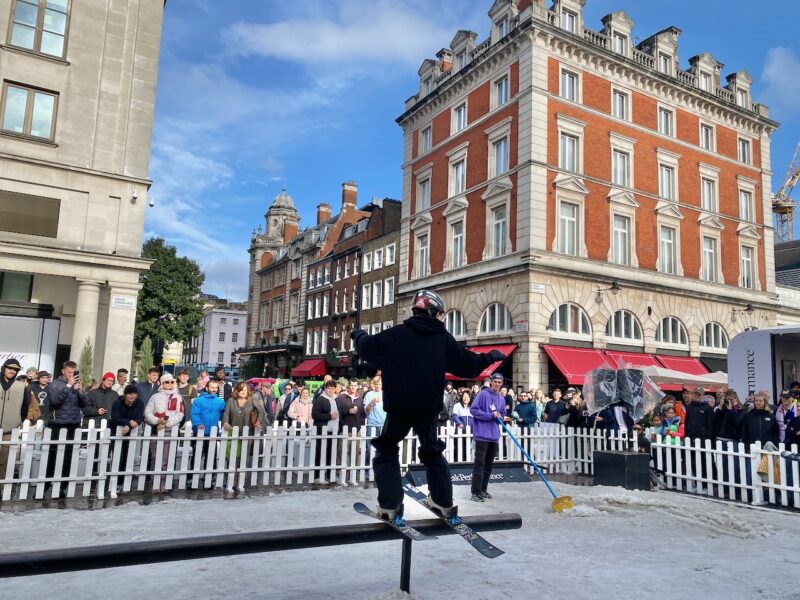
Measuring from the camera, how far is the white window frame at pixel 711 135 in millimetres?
32750

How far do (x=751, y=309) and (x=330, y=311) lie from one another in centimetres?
2975

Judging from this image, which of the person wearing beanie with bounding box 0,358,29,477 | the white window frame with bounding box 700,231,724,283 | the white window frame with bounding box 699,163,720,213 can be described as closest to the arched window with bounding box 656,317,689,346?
the white window frame with bounding box 700,231,724,283

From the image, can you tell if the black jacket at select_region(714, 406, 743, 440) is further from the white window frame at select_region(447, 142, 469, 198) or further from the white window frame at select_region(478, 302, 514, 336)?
the white window frame at select_region(447, 142, 469, 198)

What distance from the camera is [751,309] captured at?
3259cm

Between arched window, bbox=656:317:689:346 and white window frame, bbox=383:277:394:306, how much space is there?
16.9 metres

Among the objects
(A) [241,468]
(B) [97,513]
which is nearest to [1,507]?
(B) [97,513]

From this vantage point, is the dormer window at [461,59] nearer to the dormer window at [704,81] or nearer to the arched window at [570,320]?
the dormer window at [704,81]

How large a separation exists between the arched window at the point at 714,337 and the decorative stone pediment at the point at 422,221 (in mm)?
15555

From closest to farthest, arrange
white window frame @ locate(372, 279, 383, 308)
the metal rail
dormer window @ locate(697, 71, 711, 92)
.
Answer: the metal rail < dormer window @ locate(697, 71, 711, 92) < white window frame @ locate(372, 279, 383, 308)

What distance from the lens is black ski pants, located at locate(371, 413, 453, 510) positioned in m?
4.43

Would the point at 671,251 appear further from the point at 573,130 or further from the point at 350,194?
the point at 350,194

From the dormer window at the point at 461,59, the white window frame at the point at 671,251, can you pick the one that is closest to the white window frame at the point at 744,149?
the white window frame at the point at 671,251

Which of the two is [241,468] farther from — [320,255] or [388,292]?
[320,255]

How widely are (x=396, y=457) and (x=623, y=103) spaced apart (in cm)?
3009
